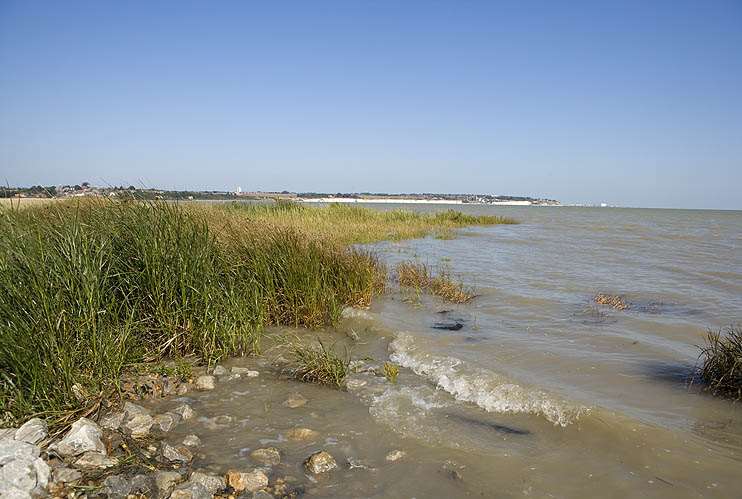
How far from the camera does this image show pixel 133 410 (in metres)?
4.32

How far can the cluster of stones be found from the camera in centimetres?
322

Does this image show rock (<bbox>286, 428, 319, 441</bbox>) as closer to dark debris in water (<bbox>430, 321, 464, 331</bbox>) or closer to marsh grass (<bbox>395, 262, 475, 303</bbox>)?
dark debris in water (<bbox>430, 321, 464, 331</bbox>)

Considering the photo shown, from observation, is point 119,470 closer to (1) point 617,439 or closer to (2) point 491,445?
(2) point 491,445

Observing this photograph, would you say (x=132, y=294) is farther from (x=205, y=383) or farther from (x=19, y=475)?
(x=19, y=475)

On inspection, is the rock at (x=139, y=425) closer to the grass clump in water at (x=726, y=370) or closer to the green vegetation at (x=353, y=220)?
the grass clump in water at (x=726, y=370)

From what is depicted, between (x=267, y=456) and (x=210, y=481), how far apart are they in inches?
22.7

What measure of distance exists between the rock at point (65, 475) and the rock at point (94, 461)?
8 cm

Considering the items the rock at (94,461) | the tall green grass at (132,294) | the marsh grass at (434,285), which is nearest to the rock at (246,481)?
the rock at (94,461)

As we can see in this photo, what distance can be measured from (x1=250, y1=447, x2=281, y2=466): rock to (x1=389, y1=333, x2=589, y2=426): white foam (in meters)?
2.26

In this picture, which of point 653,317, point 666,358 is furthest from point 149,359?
point 653,317

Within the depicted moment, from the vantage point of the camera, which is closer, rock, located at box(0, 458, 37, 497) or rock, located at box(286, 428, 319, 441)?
rock, located at box(0, 458, 37, 497)

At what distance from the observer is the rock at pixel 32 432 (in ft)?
11.8

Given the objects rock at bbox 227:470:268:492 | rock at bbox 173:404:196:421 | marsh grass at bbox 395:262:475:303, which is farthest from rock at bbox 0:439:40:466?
marsh grass at bbox 395:262:475:303

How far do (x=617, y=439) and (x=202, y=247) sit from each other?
17.1 ft
